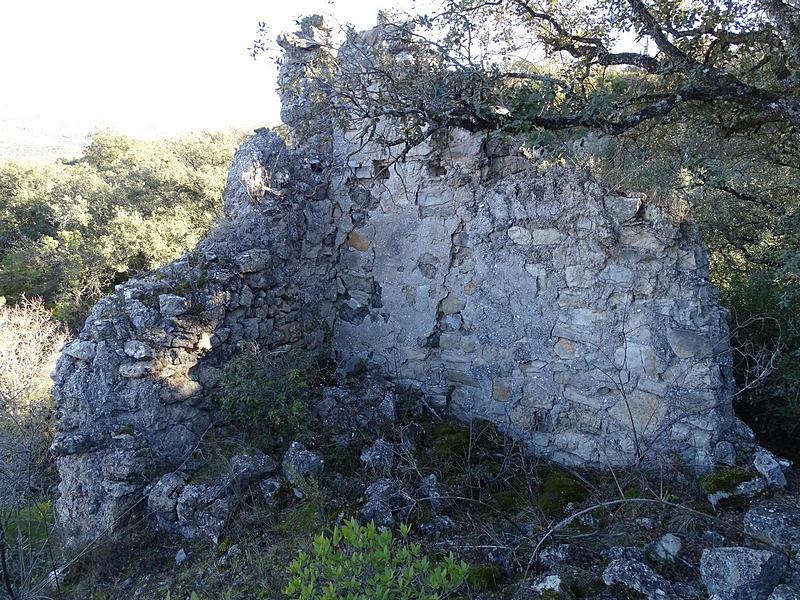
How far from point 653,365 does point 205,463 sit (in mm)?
3282

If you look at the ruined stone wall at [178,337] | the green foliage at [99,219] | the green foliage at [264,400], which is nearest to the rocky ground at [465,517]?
the green foliage at [264,400]

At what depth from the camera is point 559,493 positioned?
390 centimetres

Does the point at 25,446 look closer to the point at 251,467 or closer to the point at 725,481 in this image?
the point at 251,467

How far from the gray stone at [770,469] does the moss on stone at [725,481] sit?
0.30ft

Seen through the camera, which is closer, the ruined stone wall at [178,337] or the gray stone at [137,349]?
the ruined stone wall at [178,337]

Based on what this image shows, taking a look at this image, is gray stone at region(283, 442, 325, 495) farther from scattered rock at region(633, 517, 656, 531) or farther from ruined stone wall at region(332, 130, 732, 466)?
scattered rock at region(633, 517, 656, 531)

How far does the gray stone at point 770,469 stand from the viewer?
11.7 ft

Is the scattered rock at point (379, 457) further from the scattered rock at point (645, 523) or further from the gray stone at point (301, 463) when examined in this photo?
the scattered rock at point (645, 523)

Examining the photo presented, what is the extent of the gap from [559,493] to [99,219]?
13509 mm

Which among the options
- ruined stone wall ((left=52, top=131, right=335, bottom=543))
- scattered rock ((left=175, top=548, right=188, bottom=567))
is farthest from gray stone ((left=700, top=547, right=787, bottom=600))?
ruined stone wall ((left=52, top=131, right=335, bottom=543))

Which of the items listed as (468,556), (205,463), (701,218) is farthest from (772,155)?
(205,463)

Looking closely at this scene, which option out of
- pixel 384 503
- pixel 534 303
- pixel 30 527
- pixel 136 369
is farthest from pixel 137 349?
pixel 534 303

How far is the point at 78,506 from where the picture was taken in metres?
4.03

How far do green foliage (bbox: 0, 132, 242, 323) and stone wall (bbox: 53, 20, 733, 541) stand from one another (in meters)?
6.53
